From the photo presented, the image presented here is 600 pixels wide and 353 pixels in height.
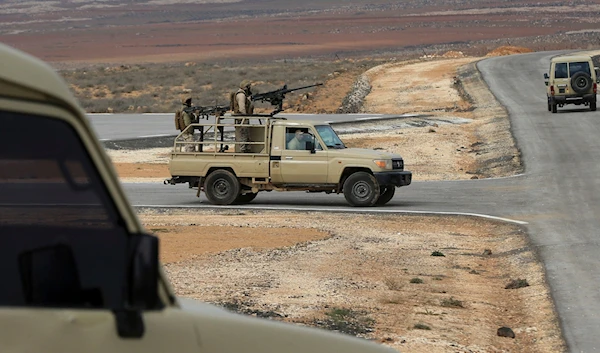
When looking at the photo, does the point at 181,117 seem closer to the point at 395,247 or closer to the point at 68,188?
the point at 395,247

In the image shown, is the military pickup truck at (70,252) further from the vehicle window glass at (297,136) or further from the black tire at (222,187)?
the black tire at (222,187)

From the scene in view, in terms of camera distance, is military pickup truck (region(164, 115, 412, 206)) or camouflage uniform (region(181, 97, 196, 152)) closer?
military pickup truck (region(164, 115, 412, 206))

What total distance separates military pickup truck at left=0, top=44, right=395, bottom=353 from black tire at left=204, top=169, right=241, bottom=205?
19785 mm

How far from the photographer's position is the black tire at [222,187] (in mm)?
23125

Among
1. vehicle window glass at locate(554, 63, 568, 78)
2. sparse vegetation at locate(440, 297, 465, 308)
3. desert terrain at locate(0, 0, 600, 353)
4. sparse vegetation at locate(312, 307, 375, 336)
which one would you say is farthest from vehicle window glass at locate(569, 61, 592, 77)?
sparse vegetation at locate(312, 307, 375, 336)

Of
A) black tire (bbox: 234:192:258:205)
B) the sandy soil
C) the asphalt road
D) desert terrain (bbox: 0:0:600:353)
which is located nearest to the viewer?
the sandy soil

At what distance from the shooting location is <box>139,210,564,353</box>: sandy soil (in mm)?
11523

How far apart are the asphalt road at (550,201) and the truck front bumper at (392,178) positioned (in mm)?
590

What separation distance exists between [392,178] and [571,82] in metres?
24.2

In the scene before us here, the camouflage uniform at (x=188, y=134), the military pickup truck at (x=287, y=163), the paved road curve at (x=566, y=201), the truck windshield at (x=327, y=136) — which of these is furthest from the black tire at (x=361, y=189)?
the camouflage uniform at (x=188, y=134)

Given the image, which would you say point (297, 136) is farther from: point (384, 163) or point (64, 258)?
point (64, 258)

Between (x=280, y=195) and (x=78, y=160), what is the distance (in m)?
22.9

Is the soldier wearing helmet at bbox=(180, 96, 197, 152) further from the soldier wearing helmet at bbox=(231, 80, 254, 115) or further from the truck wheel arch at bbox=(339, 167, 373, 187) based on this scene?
the truck wheel arch at bbox=(339, 167, 373, 187)

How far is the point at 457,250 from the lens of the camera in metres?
17.9
